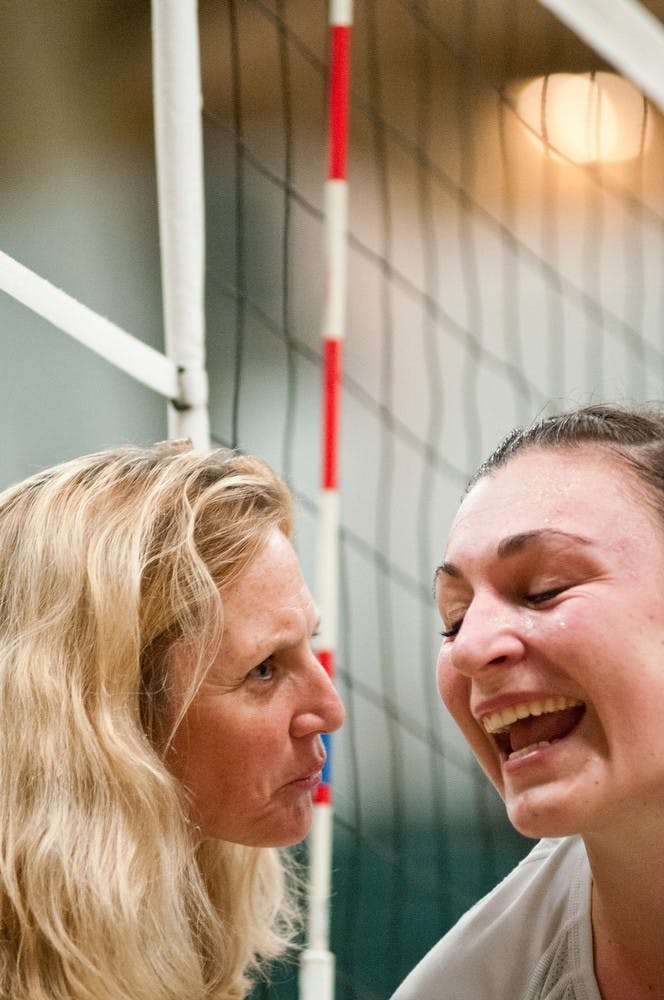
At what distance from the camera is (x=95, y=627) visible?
1.33 meters

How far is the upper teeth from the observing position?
44.1 inches

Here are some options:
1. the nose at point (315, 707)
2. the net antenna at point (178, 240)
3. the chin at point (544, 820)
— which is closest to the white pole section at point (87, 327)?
the net antenna at point (178, 240)

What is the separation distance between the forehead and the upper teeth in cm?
15

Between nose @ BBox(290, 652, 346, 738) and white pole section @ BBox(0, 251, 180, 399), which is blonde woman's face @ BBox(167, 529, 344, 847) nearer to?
nose @ BBox(290, 652, 346, 738)

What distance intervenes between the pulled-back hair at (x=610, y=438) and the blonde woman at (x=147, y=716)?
0.32 metres

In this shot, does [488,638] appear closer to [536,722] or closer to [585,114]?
[536,722]

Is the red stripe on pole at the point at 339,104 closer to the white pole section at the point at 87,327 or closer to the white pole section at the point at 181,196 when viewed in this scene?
the white pole section at the point at 181,196

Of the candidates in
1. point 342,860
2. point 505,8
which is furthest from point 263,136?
point 342,860

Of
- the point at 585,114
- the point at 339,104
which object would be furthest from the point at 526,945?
the point at 585,114

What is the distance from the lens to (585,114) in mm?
5676

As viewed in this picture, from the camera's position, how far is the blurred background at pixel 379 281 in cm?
388

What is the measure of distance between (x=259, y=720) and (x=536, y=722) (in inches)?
15.3

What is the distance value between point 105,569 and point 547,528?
48cm

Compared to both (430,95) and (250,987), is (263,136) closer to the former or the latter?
(430,95)
